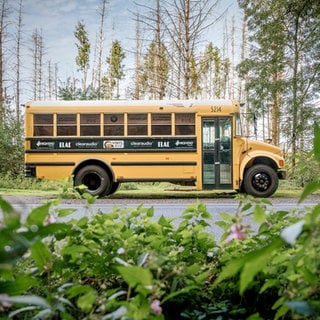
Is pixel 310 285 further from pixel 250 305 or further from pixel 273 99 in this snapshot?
pixel 273 99

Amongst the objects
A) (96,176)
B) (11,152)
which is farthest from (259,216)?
(11,152)

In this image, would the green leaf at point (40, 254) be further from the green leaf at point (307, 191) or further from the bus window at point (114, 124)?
the bus window at point (114, 124)

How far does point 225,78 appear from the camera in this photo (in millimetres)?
37219

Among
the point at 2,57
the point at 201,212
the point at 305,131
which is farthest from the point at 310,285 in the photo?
the point at 2,57

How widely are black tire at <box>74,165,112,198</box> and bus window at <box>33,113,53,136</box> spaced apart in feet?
4.49

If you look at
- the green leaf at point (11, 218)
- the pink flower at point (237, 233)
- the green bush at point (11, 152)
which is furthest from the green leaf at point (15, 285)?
the green bush at point (11, 152)

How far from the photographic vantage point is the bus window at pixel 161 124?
12055 millimetres

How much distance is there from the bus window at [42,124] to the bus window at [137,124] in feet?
6.98

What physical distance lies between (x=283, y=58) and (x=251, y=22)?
3051 millimetres

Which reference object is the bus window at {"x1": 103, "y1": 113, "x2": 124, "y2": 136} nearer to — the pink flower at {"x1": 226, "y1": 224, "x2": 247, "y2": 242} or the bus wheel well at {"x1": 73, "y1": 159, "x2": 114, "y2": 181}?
the bus wheel well at {"x1": 73, "y1": 159, "x2": 114, "y2": 181}

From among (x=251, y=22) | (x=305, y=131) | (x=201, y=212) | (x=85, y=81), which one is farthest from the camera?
(x=85, y=81)

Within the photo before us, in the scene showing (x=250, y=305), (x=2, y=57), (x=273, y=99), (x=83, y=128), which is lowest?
(x=250, y=305)

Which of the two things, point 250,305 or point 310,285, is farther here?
point 250,305

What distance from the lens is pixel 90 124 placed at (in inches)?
479
